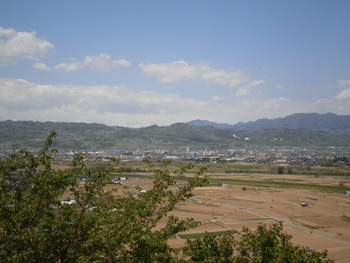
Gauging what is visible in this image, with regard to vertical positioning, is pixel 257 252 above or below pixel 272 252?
below

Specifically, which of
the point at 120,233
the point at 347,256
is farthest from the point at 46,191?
the point at 347,256

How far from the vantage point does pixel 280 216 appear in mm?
50938

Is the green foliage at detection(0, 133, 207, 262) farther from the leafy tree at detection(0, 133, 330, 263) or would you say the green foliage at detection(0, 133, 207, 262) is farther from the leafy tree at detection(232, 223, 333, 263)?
the leafy tree at detection(232, 223, 333, 263)

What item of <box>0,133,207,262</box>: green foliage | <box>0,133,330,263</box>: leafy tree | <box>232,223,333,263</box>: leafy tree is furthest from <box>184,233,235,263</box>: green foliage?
<box>0,133,207,262</box>: green foliage

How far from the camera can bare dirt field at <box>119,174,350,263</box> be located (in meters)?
38.6

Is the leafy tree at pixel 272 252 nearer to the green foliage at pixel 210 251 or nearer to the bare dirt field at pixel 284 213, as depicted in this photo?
the green foliage at pixel 210 251

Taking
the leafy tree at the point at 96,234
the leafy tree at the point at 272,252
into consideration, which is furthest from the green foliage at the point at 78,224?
the leafy tree at the point at 272,252

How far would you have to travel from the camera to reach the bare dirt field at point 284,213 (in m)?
38.6

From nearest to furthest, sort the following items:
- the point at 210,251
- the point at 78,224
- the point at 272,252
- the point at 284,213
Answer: the point at 272,252 → the point at 210,251 → the point at 78,224 → the point at 284,213

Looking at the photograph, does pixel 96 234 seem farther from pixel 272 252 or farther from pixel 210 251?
pixel 272 252

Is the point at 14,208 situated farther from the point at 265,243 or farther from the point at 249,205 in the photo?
the point at 249,205

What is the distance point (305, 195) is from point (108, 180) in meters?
71.8

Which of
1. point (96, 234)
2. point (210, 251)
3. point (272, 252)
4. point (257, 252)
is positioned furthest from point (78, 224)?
point (272, 252)

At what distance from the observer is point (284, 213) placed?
175 feet
